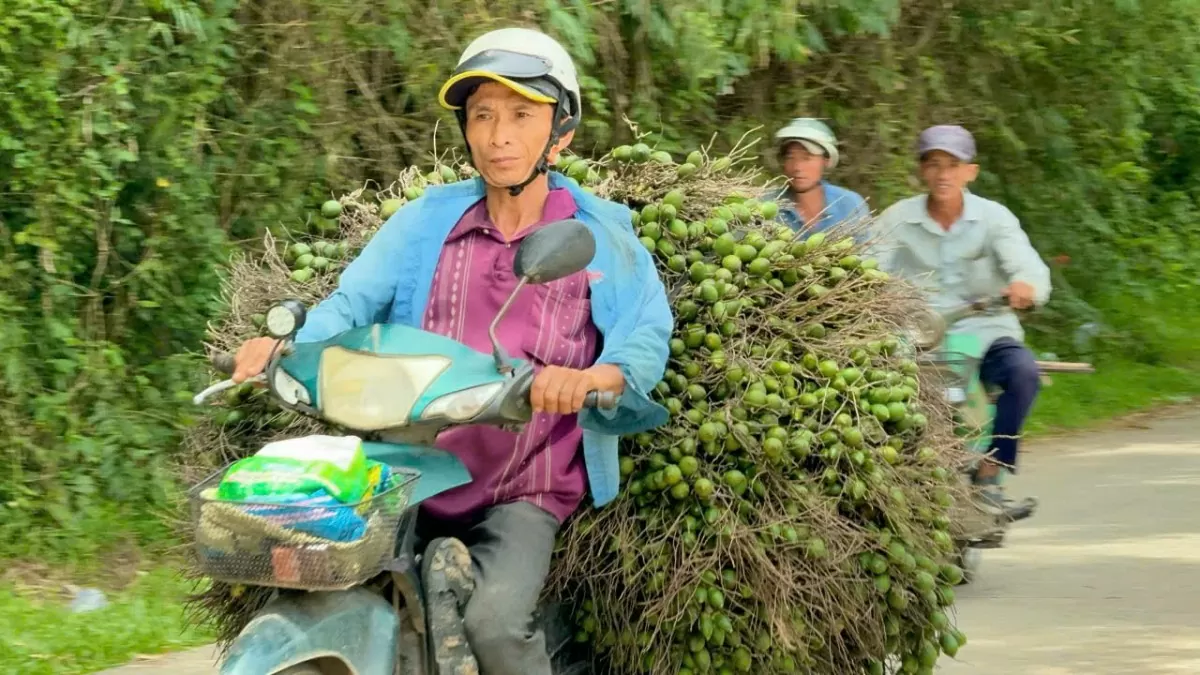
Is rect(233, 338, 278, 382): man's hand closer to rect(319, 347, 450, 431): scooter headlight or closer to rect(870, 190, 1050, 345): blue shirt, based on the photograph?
rect(319, 347, 450, 431): scooter headlight

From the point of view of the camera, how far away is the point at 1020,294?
6.41m

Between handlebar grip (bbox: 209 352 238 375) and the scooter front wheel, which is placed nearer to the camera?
handlebar grip (bbox: 209 352 238 375)

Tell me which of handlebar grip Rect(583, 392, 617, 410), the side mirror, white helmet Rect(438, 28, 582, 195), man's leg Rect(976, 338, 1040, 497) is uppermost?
white helmet Rect(438, 28, 582, 195)

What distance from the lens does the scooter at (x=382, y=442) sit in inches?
113

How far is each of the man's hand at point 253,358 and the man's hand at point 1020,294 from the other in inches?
156

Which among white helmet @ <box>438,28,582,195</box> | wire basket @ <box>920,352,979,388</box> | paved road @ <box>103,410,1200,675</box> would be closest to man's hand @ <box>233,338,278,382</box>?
white helmet @ <box>438,28,582,195</box>

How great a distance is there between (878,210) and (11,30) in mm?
4993

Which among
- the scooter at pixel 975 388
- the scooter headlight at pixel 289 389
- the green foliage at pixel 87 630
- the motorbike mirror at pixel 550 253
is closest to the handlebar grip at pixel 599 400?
the motorbike mirror at pixel 550 253

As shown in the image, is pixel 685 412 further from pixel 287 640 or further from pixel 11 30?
pixel 11 30

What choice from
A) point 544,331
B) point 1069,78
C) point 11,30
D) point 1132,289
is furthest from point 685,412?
point 1132,289

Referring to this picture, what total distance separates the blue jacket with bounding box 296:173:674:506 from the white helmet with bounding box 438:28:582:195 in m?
0.21

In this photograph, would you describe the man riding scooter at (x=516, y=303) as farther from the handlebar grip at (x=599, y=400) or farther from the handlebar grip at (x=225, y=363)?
the handlebar grip at (x=225, y=363)

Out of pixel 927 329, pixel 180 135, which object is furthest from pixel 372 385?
pixel 180 135

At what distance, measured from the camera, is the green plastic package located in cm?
280
